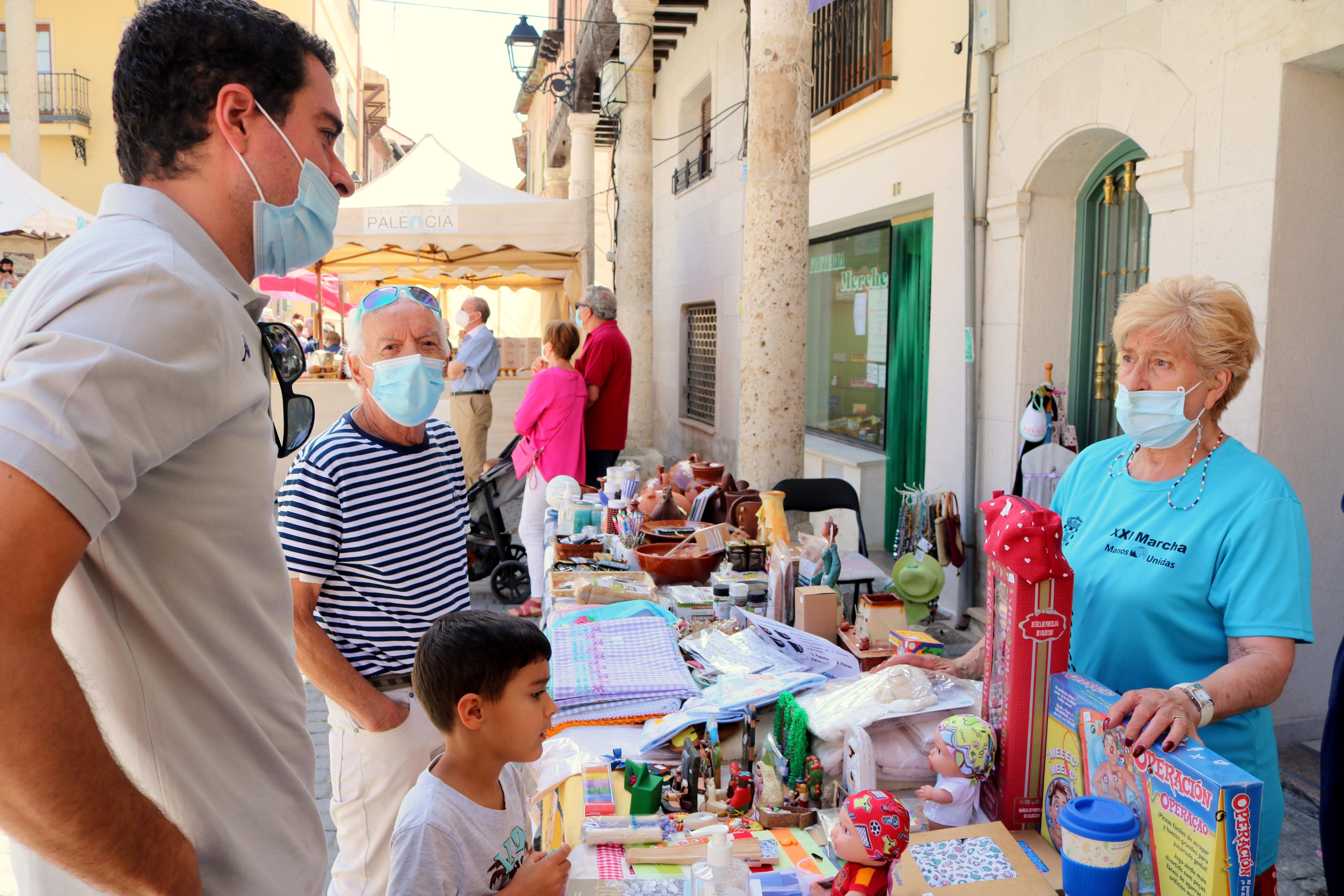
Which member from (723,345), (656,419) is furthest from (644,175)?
(656,419)

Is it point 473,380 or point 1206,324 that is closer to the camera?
point 1206,324

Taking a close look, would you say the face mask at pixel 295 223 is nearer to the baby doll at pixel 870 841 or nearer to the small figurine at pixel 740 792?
the baby doll at pixel 870 841

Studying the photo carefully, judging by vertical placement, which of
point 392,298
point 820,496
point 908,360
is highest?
point 392,298

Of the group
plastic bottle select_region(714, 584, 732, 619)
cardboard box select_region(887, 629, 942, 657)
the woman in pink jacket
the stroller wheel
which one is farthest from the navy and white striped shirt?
the stroller wheel

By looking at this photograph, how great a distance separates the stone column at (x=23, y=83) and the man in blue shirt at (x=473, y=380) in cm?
701

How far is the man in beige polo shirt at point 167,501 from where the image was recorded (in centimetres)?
82

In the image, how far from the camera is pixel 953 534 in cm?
570

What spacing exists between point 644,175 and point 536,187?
22.7 meters

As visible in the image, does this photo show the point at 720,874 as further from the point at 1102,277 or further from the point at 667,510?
the point at 1102,277

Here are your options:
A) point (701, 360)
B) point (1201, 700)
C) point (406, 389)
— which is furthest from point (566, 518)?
point (701, 360)

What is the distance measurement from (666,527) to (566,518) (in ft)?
2.06

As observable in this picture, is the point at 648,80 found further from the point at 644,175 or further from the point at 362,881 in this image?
the point at 362,881

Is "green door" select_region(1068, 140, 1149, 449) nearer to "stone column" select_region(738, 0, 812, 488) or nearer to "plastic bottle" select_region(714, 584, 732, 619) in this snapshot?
"stone column" select_region(738, 0, 812, 488)

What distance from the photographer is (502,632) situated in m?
1.75
